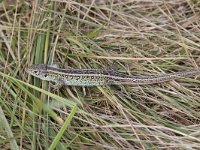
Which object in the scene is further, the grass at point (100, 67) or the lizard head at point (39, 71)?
the lizard head at point (39, 71)

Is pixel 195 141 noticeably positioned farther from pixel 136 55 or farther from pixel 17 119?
pixel 17 119

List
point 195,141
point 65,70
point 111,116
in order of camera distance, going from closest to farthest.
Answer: point 195,141
point 111,116
point 65,70

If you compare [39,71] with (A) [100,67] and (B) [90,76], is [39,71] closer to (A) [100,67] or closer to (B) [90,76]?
(B) [90,76]

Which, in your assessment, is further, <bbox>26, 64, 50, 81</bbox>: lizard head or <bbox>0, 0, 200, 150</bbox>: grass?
<bbox>26, 64, 50, 81</bbox>: lizard head

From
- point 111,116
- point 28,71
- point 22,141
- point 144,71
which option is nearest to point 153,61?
point 144,71

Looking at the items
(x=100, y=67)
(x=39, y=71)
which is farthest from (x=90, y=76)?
(x=39, y=71)
